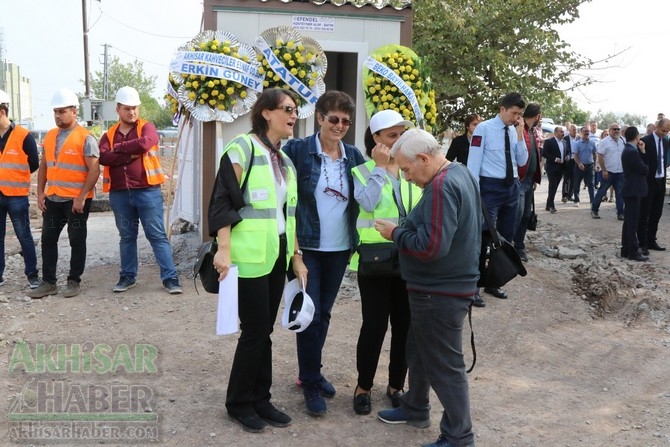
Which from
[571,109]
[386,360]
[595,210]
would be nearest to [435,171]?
[386,360]

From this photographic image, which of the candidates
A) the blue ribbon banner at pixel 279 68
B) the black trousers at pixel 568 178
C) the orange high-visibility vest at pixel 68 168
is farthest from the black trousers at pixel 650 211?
the orange high-visibility vest at pixel 68 168

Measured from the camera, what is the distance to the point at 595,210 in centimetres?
1274

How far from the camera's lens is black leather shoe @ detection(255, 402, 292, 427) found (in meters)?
3.92

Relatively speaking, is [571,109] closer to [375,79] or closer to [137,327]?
[375,79]

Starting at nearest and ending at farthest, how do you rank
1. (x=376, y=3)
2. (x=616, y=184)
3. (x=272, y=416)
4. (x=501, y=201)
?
(x=272, y=416)
(x=501, y=201)
(x=376, y=3)
(x=616, y=184)

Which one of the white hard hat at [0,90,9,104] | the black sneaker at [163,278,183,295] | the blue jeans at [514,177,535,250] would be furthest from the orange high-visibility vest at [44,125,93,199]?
the blue jeans at [514,177,535,250]

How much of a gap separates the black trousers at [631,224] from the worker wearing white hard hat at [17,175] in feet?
23.7

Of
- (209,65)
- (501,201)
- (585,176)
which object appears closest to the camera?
(501,201)

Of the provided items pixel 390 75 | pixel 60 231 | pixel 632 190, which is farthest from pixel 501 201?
pixel 60 231

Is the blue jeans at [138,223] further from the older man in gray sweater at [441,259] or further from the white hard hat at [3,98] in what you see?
the older man in gray sweater at [441,259]

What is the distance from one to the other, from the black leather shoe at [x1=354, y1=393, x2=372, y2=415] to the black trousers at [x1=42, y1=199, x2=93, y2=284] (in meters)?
3.68

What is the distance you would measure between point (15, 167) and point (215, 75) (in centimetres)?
221

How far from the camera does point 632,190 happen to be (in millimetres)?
8781

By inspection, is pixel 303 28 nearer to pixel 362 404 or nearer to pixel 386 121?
pixel 386 121
